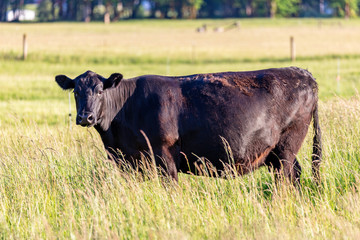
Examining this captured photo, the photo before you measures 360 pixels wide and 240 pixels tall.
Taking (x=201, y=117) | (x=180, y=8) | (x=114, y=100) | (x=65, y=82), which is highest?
(x=180, y=8)

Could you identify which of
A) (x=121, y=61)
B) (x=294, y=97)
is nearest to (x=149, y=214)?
(x=294, y=97)

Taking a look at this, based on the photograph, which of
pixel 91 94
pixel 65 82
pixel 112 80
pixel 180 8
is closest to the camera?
pixel 91 94

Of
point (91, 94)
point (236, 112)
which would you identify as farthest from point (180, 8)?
point (91, 94)

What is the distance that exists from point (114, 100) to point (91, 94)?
413 mm

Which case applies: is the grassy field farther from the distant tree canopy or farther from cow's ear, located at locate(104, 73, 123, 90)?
the distant tree canopy

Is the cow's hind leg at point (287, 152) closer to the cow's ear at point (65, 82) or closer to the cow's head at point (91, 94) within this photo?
the cow's head at point (91, 94)

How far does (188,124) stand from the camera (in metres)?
7.36

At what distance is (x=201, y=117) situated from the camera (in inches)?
291

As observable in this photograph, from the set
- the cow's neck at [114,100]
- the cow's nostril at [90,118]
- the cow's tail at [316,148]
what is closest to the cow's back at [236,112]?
the cow's tail at [316,148]

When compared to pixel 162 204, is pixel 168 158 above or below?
above

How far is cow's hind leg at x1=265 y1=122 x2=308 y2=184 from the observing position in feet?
24.9

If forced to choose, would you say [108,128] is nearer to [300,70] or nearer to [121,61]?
[300,70]

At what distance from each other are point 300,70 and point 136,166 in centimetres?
237

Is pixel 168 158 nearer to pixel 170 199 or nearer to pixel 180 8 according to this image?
pixel 170 199
